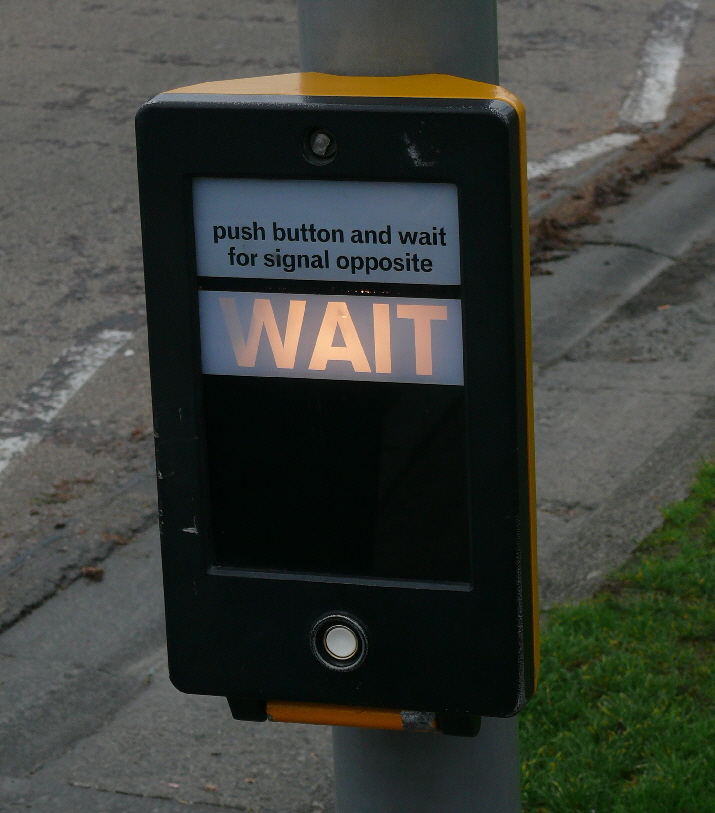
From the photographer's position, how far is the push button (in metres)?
1.79

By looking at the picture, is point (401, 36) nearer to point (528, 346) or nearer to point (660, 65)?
point (528, 346)

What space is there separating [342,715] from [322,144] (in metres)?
0.80

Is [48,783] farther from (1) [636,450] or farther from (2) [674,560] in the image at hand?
(1) [636,450]

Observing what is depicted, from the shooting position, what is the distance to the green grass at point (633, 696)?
308cm

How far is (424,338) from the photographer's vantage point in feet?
5.56

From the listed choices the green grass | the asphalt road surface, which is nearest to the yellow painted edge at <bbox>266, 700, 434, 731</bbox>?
the green grass

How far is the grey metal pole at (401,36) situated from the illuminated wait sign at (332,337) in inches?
13.4

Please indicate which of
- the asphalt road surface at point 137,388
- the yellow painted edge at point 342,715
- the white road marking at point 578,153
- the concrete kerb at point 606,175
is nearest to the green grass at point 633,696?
the asphalt road surface at point 137,388

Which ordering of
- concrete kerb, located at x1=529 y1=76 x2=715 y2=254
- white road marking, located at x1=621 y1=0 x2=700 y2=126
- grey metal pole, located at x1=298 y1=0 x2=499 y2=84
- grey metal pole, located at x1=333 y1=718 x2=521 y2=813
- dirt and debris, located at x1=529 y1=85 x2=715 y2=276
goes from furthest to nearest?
white road marking, located at x1=621 y1=0 x2=700 y2=126, concrete kerb, located at x1=529 y1=76 x2=715 y2=254, dirt and debris, located at x1=529 y1=85 x2=715 y2=276, grey metal pole, located at x1=333 y1=718 x2=521 y2=813, grey metal pole, located at x1=298 y1=0 x2=499 y2=84

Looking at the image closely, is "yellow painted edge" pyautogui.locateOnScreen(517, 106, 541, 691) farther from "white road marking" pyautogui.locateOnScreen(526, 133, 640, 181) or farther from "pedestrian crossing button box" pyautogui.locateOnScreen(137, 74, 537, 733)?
"white road marking" pyautogui.locateOnScreen(526, 133, 640, 181)

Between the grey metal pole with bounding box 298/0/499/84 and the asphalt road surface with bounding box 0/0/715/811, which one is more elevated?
the grey metal pole with bounding box 298/0/499/84

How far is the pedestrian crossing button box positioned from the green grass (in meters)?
1.42

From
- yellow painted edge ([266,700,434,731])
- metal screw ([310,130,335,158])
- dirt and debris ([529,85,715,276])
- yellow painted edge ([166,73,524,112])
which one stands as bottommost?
dirt and debris ([529,85,715,276])

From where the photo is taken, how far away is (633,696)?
3410mm
